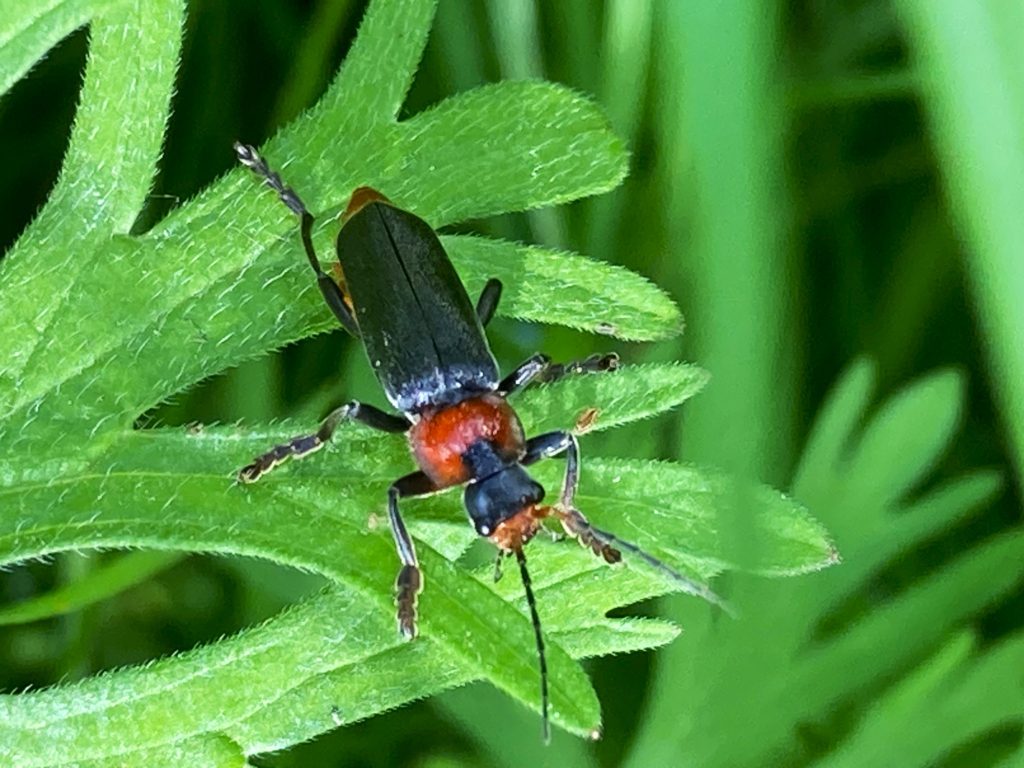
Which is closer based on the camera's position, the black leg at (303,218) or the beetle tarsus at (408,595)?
the beetle tarsus at (408,595)

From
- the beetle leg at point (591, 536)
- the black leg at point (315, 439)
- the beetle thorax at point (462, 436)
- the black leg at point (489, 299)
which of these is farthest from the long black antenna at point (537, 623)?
the black leg at point (489, 299)

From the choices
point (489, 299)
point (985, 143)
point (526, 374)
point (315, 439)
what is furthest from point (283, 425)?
point (985, 143)

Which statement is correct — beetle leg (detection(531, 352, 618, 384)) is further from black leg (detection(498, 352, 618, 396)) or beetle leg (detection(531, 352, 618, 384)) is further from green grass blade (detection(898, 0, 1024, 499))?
green grass blade (detection(898, 0, 1024, 499))

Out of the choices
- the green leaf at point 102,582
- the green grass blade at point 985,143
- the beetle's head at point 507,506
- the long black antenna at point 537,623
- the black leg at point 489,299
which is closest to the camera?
the green grass blade at point 985,143

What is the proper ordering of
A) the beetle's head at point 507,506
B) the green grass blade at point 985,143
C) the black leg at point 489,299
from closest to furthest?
the green grass blade at point 985,143
the beetle's head at point 507,506
the black leg at point 489,299

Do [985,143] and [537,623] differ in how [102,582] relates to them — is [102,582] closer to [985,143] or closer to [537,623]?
[537,623]

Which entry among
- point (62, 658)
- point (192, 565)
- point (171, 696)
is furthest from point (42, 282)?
point (192, 565)

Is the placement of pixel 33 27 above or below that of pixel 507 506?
above

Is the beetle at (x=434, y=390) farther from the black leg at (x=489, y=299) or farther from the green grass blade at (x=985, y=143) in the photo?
the green grass blade at (x=985, y=143)
